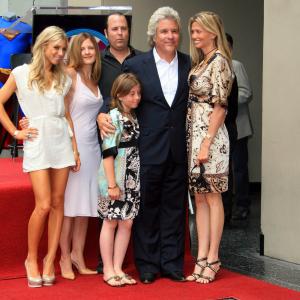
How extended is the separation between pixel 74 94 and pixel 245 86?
8.27 ft

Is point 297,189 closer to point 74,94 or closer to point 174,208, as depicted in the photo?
point 174,208

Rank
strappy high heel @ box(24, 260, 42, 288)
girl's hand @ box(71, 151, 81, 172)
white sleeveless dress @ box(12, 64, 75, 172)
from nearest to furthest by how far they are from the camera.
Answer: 1. white sleeveless dress @ box(12, 64, 75, 172)
2. strappy high heel @ box(24, 260, 42, 288)
3. girl's hand @ box(71, 151, 81, 172)

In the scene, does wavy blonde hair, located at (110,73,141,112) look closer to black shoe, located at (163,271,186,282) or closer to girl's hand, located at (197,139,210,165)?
girl's hand, located at (197,139,210,165)

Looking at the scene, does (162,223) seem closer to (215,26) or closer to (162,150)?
(162,150)

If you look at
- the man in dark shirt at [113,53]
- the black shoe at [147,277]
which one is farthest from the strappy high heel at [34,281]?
the black shoe at [147,277]

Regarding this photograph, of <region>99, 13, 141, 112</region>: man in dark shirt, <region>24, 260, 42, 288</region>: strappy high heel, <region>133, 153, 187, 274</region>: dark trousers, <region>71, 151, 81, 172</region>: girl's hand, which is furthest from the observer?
Answer: <region>99, 13, 141, 112</region>: man in dark shirt

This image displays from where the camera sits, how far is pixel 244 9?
360 inches

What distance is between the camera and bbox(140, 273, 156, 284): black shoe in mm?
5262

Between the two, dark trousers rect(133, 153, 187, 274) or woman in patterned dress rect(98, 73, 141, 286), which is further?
dark trousers rect(133, 153, 187, 274)

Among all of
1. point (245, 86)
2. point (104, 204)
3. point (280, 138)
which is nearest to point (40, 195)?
point (104, 204)

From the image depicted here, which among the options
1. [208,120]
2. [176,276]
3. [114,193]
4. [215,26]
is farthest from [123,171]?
[215,26]

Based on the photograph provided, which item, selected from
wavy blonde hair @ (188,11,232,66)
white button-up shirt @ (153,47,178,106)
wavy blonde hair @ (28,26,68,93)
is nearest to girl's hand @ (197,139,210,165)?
white button-up shirt @ (153,47,178,106)

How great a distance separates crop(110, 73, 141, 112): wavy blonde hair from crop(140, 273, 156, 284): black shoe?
1.14m

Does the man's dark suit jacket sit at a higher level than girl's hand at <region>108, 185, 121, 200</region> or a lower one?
higher
